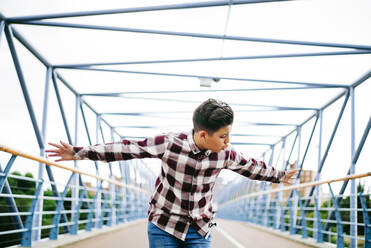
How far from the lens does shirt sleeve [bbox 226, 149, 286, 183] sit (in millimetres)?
2367

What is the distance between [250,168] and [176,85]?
8.23 m

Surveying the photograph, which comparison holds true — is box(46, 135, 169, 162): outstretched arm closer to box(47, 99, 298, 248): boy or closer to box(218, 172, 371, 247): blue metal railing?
box(47, 99, 298, 248): boy

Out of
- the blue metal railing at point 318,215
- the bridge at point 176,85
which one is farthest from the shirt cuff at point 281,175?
the bridge at point 176,85

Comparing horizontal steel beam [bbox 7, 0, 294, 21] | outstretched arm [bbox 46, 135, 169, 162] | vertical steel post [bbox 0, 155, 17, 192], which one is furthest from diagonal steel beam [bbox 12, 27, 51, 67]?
outstretched arm [bbox 46, 135, 169, 162]

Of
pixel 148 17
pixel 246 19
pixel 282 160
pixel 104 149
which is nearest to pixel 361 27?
pixel 246 19

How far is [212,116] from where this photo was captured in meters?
2.12

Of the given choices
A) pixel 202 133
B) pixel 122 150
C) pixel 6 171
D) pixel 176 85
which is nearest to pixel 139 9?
pixel 6 171

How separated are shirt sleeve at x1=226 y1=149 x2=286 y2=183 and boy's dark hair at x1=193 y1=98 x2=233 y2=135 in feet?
0.83

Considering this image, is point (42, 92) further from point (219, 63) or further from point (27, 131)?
point (219, 63)

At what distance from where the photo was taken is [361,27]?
680 centimetres

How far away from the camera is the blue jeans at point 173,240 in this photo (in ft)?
7.13

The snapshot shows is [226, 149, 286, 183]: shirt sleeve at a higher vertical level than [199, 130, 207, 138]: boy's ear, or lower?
lower

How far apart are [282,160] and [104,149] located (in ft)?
48.8

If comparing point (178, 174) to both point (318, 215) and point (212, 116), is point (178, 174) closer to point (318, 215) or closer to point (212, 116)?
point (212, 116)
